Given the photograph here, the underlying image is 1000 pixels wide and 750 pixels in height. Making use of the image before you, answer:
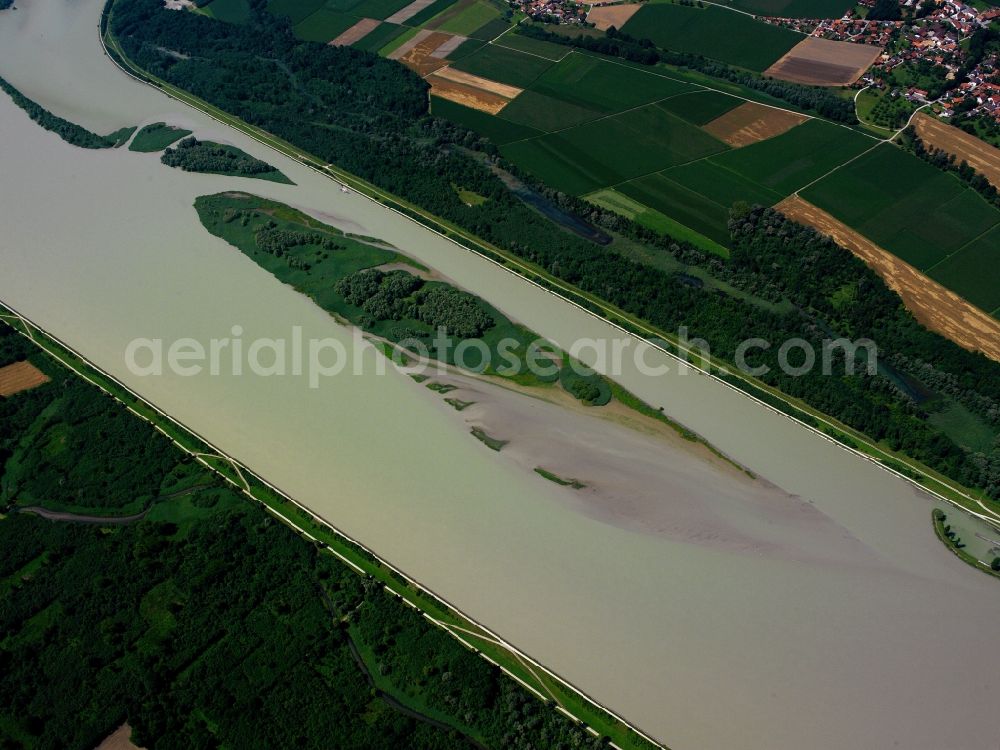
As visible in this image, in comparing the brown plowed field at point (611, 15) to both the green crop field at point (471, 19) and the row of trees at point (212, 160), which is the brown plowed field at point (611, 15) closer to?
the green crop field at point (471, 19)

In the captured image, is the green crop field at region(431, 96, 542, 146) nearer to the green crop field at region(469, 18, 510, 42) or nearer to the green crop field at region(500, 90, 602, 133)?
the green crop field at region(500, 90, 602, 133)

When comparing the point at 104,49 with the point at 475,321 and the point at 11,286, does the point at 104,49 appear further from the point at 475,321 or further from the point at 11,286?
the point at 475,321

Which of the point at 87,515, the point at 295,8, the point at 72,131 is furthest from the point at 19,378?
the point at 295,8

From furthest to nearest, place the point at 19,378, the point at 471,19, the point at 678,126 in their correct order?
the point at 471,19, the point at 678,126, the point at 19,378

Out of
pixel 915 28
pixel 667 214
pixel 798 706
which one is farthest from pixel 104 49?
pixel 798 706

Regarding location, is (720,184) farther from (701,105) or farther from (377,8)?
(377,8)

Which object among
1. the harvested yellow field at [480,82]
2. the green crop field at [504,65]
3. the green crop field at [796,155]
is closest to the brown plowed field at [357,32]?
the harvested yellow field at [480,82]

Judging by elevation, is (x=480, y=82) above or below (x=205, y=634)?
→ above
